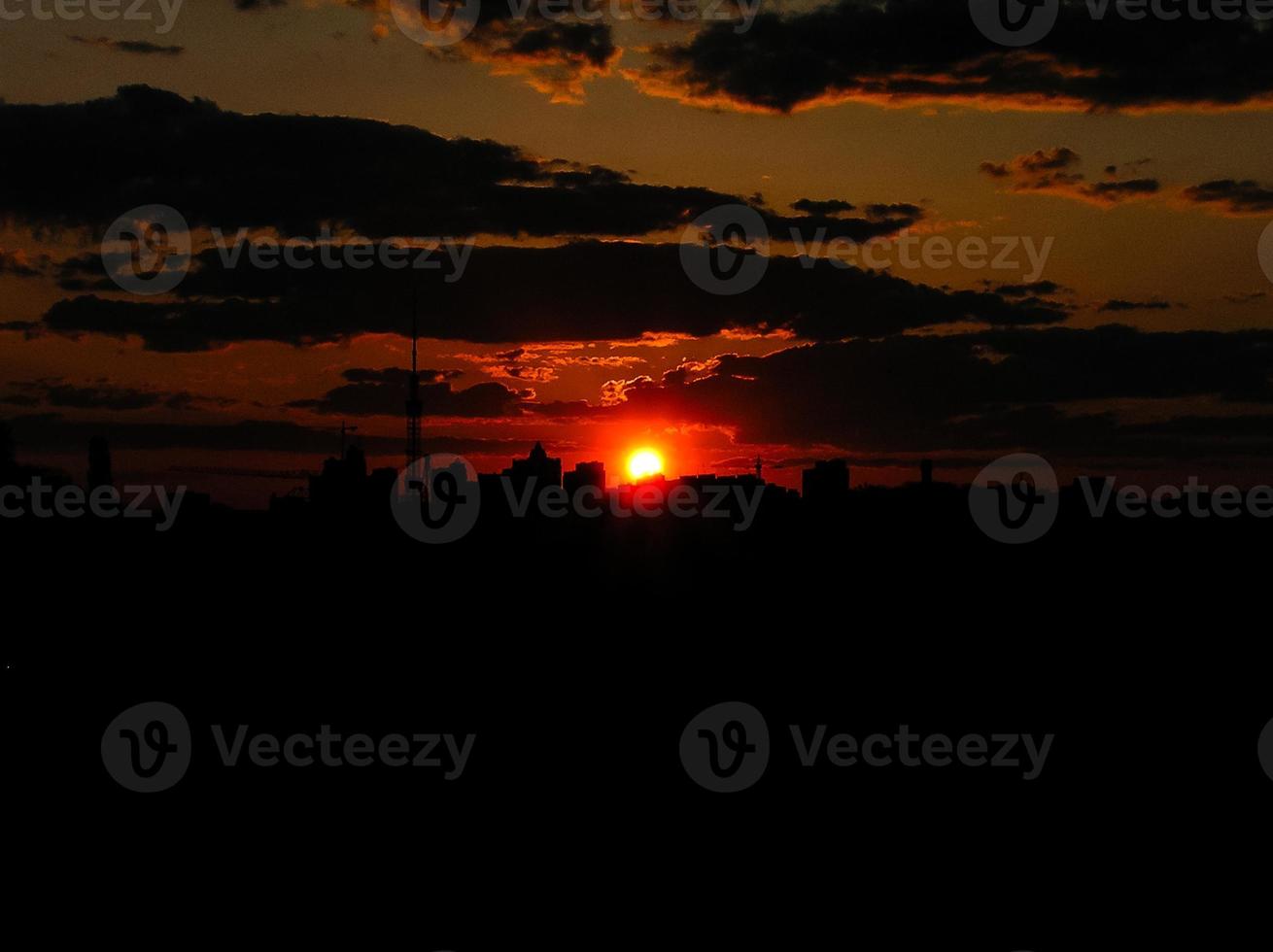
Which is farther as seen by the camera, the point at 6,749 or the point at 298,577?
the point at 298,577

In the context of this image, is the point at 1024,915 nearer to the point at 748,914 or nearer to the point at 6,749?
the point at 748,914

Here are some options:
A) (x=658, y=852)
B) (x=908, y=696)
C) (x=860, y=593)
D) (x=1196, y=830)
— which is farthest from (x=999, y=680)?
(x=658, y=852)

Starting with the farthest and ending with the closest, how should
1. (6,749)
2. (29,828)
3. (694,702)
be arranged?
(694,702) → (6,749) → (29,828)

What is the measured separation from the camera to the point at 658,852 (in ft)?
212

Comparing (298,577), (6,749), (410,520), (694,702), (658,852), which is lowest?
(658,852)

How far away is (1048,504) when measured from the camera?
16662 cm

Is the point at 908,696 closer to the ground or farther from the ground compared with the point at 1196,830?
farther from the ground

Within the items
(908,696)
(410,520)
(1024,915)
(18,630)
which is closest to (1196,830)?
(1024,915)

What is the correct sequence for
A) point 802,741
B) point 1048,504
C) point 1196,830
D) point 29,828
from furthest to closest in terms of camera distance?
point 1048,504 → point 802,741 → point 1196,830 → point 29,828

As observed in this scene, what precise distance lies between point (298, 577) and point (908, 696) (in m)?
55.5

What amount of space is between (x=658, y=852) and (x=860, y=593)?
72.6m

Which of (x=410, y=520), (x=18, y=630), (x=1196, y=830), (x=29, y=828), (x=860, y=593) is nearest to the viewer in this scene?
(x=29, y=828)

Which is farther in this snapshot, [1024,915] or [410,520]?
[410,520]

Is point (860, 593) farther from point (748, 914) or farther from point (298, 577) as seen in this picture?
point (748, 914)
